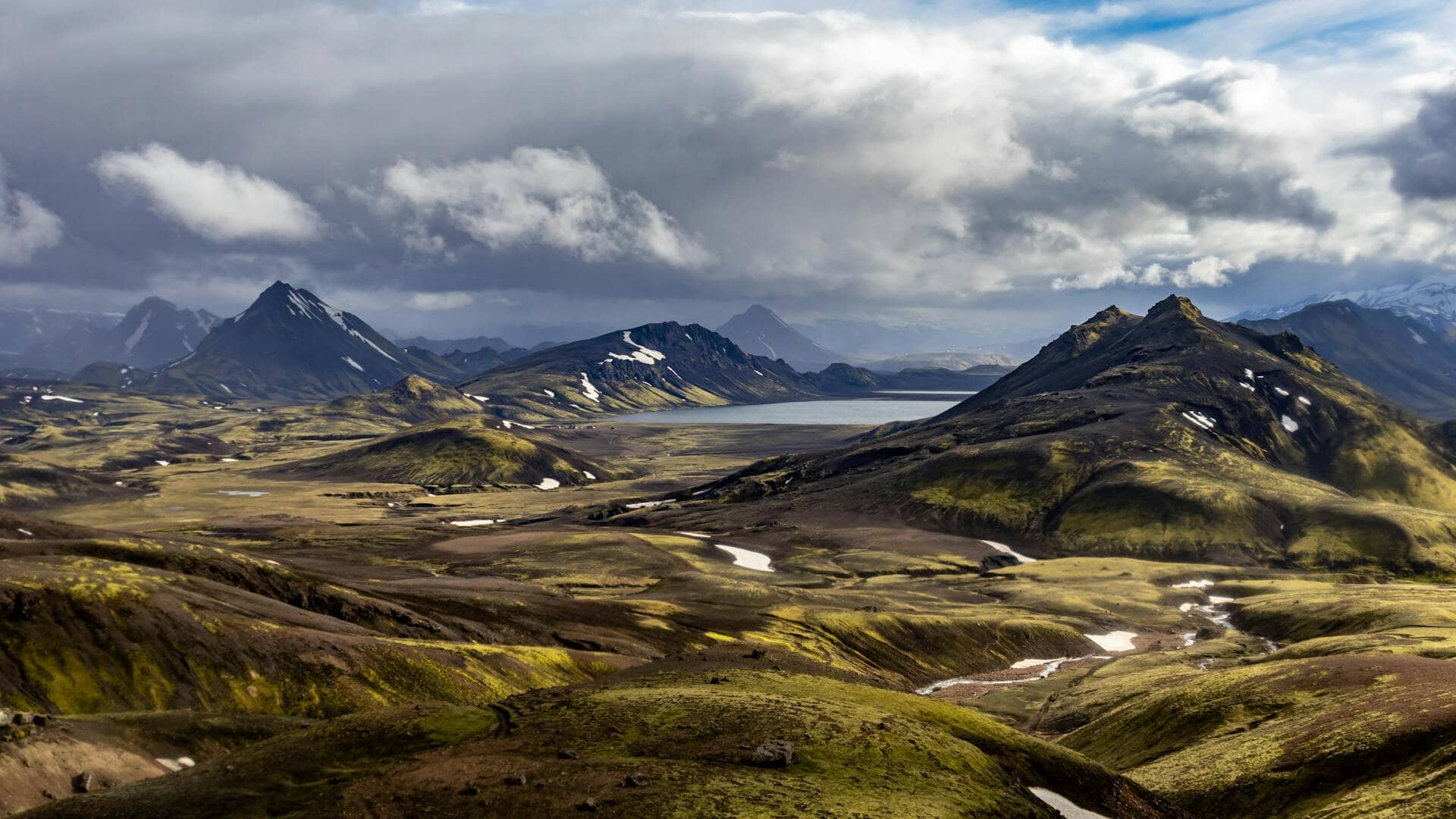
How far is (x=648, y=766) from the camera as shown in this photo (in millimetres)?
43438

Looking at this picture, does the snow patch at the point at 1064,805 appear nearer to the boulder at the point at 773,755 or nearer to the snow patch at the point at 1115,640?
the boulder at the point at 773,755

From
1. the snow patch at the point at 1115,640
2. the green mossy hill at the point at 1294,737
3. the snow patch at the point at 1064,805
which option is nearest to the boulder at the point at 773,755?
the snow patch at the point at 1064,805

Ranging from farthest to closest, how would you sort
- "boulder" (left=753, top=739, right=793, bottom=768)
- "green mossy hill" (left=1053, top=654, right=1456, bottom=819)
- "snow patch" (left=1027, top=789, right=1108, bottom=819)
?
"green mossy hill" (left=1053, top=654, right=1456, bottom=819) → "snow patch" (left=1027, top=789, right=1108, bottom=819) → "boulder" (left=753, top=739, right=793, bottom=768)

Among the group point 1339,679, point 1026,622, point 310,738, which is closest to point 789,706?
point 310,738

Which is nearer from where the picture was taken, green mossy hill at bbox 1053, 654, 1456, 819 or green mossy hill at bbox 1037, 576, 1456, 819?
green mossy hill at bbox 1053, 654, 1456, 819

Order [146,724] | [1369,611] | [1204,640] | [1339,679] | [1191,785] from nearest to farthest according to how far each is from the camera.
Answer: [146,724] < [1191,785] < [1339,679] < [1369,611] < [1204,640]

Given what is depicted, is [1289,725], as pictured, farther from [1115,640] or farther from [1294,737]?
[1115,640]

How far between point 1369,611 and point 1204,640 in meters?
24.1

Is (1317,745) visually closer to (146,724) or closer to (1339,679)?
(1339,679)

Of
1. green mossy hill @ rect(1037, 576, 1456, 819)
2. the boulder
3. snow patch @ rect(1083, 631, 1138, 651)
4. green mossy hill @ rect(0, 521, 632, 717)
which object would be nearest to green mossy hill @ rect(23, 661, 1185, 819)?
the boulder

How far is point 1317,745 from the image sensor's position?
2391 inches

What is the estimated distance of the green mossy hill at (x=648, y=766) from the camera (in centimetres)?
3909

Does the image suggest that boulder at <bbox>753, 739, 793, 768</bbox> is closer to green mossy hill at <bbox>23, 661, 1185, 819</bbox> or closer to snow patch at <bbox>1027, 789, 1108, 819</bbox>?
green mossy hill at <bbox>23, 661, 1185, 819</bbox>

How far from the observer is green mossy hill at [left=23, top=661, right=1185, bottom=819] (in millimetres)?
39094
